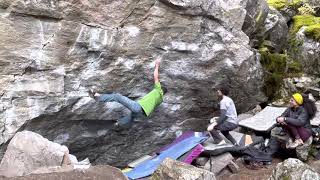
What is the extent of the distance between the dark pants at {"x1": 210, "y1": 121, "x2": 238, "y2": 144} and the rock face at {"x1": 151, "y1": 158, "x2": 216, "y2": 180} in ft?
12.7

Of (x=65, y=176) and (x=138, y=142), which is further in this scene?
(x=138, y=142)

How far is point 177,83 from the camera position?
40.2ft

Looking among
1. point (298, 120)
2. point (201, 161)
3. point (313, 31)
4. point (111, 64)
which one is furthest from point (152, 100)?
point (313, 31)

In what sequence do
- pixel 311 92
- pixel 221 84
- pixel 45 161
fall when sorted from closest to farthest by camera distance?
1. pixel 45 161
2. pixel 221 84
3. pixel 311 92

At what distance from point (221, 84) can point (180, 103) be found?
4.73 feet

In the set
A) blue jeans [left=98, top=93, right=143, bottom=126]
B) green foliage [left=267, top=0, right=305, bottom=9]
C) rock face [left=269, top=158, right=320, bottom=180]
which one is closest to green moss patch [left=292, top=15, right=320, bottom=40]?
green foliage [left=267, top=0, right=305, bottom=9]

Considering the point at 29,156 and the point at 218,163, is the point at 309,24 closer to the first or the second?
the point at 218,163

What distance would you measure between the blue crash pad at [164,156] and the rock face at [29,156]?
96.7 inches

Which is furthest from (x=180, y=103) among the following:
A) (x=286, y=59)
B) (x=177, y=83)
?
(x=286, y=59)

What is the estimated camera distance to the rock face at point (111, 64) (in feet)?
32.8

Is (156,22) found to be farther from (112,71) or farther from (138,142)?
(138,142)

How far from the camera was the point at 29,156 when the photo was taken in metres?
9.09

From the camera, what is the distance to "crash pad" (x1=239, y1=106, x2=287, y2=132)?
1342 centimetres

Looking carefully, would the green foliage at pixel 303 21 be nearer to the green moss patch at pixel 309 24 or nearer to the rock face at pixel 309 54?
the green moss patch at pixel 309 24
